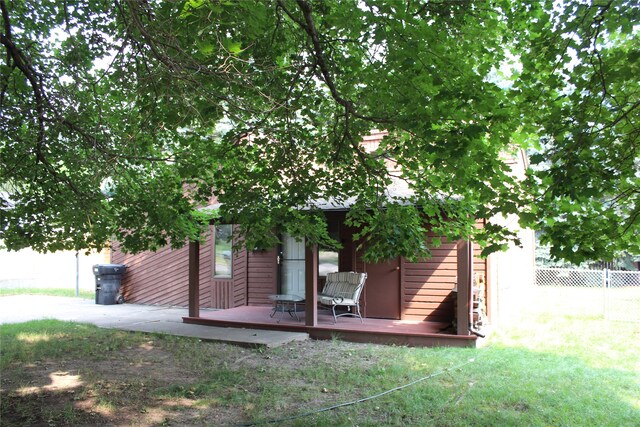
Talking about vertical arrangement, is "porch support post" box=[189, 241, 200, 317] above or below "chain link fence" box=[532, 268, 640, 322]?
above

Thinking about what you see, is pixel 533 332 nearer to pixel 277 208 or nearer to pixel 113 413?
pixel 277 208

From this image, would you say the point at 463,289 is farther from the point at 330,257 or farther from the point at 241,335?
the point at 241,335

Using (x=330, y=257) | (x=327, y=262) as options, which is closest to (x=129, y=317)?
(x=327, y=262)

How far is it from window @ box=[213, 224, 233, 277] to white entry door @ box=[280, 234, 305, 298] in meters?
1.68

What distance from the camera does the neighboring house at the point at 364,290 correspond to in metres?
8.99

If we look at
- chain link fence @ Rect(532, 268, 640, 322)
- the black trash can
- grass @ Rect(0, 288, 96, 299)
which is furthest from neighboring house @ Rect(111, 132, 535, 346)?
grass @ Rect(0, 288, 96, 299)

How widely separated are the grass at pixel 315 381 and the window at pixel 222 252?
3738 mm

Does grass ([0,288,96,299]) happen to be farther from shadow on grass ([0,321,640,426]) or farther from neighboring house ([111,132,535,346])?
shadow on grass ([0,321,640,426])

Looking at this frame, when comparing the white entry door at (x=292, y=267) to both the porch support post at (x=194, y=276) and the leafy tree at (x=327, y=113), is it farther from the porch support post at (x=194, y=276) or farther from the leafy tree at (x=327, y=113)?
the leafy tree at (x=327, y=113)

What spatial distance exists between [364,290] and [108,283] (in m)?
8.37

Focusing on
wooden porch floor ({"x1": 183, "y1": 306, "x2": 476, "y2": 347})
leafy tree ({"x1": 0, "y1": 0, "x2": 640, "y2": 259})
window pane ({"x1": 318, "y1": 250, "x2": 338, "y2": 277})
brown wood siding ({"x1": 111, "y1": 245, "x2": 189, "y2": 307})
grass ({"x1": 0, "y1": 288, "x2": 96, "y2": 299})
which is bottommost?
grass ({"x1": 0, "y1": 288, "x2": 96, "y2": 299})

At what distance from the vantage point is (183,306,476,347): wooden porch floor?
8.58 m

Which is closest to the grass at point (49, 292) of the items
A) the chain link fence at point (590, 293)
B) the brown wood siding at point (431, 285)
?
the brown wood siding at point (431, 285)

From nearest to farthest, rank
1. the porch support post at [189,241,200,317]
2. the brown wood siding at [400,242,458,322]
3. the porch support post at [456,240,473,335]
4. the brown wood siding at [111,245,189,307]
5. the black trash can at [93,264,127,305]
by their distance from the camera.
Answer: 1. the porch support post at [456,240,473,335]
2. the brown wood siding at [400,242,458,322]
3. the porch support post at [189,241,200,317]
4. the brown wood siding at [111,245,189,307]
5. the black trash can at [93,264,127,305]
